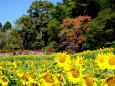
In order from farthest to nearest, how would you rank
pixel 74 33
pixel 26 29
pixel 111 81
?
pixel 26 29
pixel 74 33
pixel 111 81

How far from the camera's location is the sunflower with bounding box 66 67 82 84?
213 cm

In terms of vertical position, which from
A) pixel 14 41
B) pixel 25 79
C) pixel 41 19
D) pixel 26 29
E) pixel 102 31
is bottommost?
pixel 14 41

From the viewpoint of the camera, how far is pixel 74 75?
2.18 meters

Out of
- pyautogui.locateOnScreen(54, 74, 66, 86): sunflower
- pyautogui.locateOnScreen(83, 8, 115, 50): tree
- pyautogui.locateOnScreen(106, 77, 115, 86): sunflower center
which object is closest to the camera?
pyautogui.locateOnScreen(106, 77, 115, 86): sunflower center

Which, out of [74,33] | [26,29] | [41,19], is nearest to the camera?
[74,33]

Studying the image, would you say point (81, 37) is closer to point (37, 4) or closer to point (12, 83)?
point (37, 4)

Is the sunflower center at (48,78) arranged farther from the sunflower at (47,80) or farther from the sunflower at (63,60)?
the sunflower at (63,60)

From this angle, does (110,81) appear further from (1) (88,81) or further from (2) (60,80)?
(2) (60,80)

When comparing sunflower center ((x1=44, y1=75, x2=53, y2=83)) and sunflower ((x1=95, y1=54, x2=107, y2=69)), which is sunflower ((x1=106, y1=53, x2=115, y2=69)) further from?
sunflower center ((x1=44, y1=75, x2=53, y2=83))

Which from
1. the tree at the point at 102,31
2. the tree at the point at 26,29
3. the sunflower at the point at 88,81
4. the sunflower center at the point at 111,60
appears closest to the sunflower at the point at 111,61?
the sunflower center at the point at 111,60

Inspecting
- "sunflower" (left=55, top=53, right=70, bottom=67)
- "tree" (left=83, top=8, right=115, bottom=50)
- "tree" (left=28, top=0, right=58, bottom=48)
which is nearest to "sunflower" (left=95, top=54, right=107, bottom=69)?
"sunflower" (left=55, top=53, right=70, bottom=67)

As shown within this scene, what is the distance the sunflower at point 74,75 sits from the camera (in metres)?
2.13

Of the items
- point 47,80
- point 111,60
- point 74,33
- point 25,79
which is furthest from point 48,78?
point 74,33

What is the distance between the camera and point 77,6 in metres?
29.5
